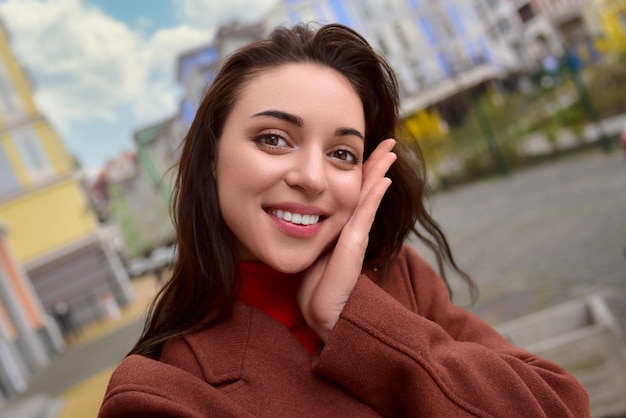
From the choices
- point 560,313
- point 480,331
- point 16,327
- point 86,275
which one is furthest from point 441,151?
point 480,331

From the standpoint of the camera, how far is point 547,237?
5590mm

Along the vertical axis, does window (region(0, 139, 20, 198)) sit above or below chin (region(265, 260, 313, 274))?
above

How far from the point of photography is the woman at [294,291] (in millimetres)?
997

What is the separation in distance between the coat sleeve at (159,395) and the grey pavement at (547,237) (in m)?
1.87

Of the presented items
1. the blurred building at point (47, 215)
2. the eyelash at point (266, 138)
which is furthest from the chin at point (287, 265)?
the blurred building at point (47, 215)

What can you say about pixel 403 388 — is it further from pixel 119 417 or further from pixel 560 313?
pixel 560 313

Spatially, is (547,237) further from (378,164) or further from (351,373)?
(351,373)

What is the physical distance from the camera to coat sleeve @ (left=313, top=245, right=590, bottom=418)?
3.26 ft

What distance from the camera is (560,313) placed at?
2.52 meters

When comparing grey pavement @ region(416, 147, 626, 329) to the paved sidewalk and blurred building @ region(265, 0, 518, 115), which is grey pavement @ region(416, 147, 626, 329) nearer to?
the paved sidewalk

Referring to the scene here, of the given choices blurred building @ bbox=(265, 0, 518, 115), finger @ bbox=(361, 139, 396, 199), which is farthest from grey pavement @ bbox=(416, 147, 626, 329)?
blurred building @ bbox=(265, 0, 518, 115)

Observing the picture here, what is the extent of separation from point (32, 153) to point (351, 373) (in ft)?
36.8

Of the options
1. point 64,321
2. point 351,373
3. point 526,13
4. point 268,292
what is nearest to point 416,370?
point 351,373

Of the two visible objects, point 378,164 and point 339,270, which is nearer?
point 339,270
